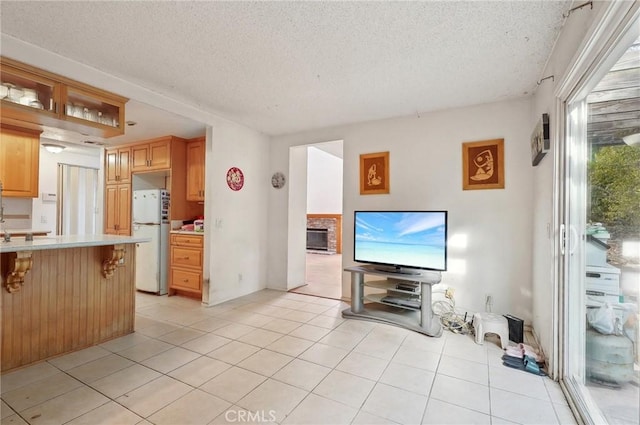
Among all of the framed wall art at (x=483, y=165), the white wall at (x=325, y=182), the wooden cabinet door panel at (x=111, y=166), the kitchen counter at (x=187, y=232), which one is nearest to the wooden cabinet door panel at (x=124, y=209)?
the wooden cabinet door panel at (x=111, y=166)

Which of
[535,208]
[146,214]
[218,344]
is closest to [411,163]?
[535,208]

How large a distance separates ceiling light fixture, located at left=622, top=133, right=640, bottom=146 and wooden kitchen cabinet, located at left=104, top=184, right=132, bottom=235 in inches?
214

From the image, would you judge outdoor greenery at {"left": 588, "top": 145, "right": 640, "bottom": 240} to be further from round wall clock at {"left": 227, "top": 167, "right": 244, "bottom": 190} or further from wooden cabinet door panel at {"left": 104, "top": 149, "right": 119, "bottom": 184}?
wooden cabinet door panel at {"left": 104, "top": 149, "right": 119, "bottom": 184}

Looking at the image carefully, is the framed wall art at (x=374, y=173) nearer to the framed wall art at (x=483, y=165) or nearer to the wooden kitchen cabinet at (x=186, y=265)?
the framed wall art at (x=483, y=165)

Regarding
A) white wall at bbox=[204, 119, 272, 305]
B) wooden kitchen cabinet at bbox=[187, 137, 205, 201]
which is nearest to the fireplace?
white wall at bbox=[204, 119, 272, 305]

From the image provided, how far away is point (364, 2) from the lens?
1698mm

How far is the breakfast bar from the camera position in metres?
2.06

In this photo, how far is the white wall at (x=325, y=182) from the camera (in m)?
8.89

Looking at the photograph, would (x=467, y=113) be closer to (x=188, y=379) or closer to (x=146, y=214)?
(x=188, y=379)

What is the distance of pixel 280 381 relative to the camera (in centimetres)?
200

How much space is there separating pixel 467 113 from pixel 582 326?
233 cm

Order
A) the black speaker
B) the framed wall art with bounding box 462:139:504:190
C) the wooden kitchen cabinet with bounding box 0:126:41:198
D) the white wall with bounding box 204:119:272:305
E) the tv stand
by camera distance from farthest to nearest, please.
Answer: the white wall with bounding box 204:119:272:305 < the wooden kitchen cabinet with bounding box 0:126:41:198 < the framed wall art with bounding box 462:139:504:190 < the tv stand < the black speaker

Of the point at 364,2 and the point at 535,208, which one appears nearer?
the point at 364,2

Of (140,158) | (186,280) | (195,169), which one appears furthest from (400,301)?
(140,158)
